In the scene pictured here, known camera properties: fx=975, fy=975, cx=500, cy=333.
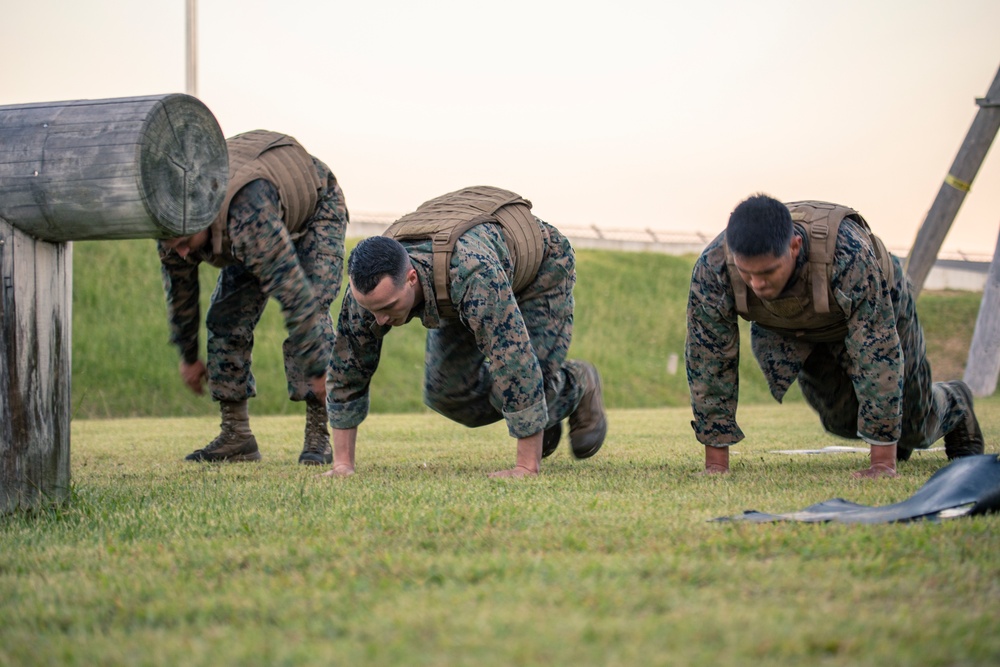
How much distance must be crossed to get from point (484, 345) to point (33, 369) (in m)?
1.93

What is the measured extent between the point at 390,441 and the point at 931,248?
653 cm

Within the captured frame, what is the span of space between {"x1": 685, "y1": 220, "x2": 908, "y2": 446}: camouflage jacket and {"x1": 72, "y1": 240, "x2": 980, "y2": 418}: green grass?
38.8 ft

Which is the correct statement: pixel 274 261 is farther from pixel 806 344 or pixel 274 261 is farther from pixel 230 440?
pixel 806 344

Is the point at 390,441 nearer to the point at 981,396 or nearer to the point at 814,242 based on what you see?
the point at 814,242

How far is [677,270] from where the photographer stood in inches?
1013

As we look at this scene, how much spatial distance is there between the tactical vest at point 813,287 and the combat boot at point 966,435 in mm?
1237

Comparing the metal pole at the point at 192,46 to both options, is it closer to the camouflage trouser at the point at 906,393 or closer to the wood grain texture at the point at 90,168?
the wood grain texture at the point at 90,168

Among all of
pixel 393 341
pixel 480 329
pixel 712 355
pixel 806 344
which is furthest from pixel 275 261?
pixel 393 341

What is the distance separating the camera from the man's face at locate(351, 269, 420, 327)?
169 inches

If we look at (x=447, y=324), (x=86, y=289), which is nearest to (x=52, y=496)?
(x=447, y=324)

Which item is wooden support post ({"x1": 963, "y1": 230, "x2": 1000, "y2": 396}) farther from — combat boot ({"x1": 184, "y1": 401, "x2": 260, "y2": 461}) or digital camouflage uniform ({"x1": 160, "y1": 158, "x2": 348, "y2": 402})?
combat boot ({"x1": 184, "y1": 401, "x2": 260, "y2": 461})

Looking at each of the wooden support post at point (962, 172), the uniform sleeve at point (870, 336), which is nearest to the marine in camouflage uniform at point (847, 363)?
the uniform sleeve at point (870, 336)

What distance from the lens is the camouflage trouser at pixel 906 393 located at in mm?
5086

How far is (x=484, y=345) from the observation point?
4.61 meters
